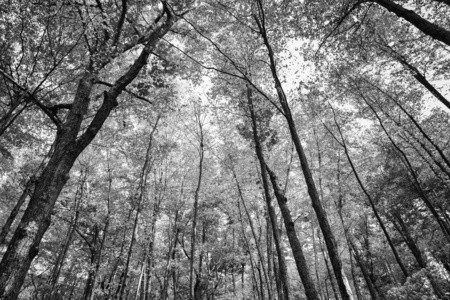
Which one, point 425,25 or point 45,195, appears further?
point 425,25

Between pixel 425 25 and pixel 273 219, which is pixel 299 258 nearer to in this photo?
pixel 273 219

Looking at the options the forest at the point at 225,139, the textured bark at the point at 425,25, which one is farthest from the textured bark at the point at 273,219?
the textured bark at the point at 425,25

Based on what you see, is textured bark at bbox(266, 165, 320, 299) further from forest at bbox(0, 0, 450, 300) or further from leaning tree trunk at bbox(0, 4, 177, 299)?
leaning tree trunk at bbox(0, 4, 177, 299)

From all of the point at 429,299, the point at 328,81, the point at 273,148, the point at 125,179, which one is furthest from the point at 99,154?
the point at 429,299

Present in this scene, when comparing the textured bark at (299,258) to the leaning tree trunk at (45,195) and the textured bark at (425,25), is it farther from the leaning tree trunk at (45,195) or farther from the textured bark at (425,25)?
the leaning tree trunk at (45,195)

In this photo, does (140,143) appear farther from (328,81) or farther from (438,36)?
(438,36)

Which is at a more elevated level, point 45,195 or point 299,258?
point 45,195

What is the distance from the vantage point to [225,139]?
51.0ft

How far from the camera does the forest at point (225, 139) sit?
20.9 ft

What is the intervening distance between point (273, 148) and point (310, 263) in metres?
16.7

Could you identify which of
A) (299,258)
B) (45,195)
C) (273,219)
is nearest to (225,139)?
(273,219)

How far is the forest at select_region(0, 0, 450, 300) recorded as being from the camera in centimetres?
636

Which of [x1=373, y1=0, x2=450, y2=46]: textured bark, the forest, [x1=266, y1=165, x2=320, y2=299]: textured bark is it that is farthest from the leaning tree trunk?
[x1=373, y1=0, x2=450, y2=46]: textured bark

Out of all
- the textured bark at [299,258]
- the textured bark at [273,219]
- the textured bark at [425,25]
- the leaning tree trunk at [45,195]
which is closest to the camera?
the leaning tree trunk at [45,195]
